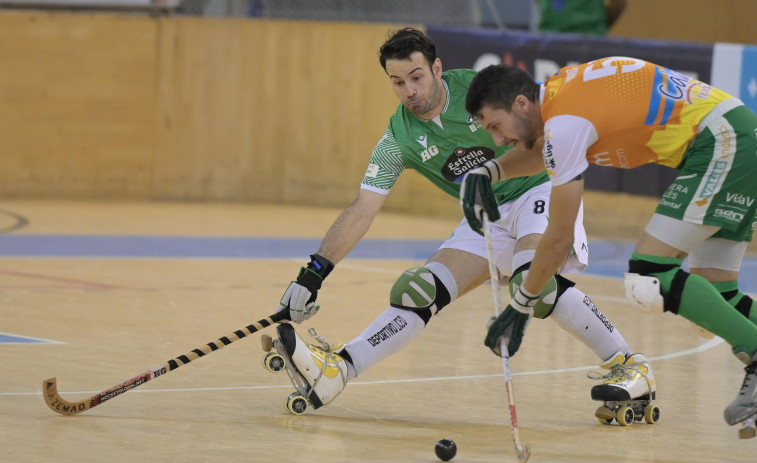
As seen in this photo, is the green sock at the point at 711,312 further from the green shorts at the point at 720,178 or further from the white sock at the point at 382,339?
the white sock at the point at 382,339

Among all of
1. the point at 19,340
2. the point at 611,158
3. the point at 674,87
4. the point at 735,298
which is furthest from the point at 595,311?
the point at 19,340

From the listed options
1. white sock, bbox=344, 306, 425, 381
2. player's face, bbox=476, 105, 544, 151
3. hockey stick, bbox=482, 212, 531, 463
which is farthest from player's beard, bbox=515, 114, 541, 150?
white sock, bbox=344, 306, 425, 381

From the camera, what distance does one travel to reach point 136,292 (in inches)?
368

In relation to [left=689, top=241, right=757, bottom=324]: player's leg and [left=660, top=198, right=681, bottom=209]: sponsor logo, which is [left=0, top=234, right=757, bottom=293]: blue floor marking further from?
[left=660, top=198, right=681, bottom=209]: sponsor logo

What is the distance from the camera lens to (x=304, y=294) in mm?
5695

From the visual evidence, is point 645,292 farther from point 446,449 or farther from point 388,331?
point 388,331

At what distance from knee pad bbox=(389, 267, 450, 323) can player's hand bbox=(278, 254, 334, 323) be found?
388 millimetres

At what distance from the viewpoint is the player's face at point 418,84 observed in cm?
612

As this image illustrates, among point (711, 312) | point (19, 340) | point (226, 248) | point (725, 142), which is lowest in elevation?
point (226, 248)

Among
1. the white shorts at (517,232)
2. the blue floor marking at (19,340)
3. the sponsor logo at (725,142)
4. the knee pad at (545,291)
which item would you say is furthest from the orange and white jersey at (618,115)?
the blue floor marking at (19,340)

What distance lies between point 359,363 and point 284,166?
10.4 m

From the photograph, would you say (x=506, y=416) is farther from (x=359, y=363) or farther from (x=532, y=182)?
(x=532, y=182)

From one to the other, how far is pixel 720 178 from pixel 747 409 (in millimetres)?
929

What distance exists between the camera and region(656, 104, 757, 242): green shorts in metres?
5.04
